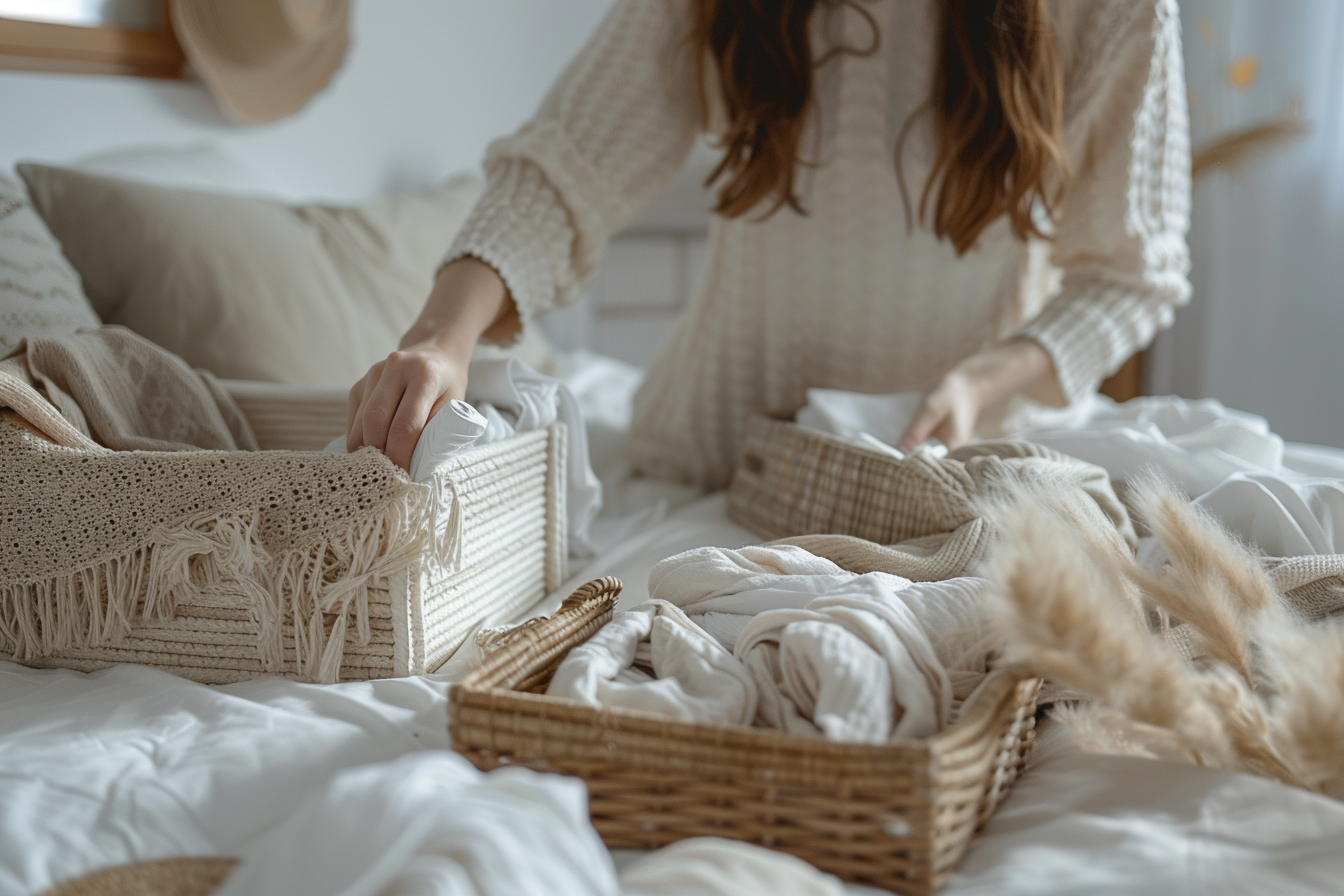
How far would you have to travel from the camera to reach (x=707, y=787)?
45cm

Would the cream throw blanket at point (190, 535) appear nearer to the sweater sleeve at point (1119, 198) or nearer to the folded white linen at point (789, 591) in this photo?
the folded white linen at point (789, 591)

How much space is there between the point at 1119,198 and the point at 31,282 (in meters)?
1.12

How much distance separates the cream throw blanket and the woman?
324mm

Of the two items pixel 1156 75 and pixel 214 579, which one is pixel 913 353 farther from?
pixel 214 579

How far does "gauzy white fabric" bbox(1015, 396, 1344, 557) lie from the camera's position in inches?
28.2

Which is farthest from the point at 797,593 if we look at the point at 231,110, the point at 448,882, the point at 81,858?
the point at 231,110

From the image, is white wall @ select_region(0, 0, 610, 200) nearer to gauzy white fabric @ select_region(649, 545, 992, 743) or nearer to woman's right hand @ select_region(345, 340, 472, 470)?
woman's right hand @ select_region(345, 340, 472, 470)

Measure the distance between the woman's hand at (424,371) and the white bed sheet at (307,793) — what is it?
175 mm

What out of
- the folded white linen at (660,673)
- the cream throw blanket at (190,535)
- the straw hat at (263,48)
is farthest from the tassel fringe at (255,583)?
the straw hat at (263,48)

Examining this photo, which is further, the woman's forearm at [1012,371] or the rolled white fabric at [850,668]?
the woman's forearm at [1012,371]

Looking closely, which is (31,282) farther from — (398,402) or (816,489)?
(816,489)

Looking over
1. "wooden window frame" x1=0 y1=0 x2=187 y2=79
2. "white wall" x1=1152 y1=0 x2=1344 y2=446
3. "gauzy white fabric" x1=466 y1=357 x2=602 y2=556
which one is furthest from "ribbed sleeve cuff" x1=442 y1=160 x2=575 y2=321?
"white wall" x1=1152 y1=0 x2=1344 y2=446

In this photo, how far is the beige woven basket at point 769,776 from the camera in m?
0.43

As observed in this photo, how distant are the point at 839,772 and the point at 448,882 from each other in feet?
0.57
